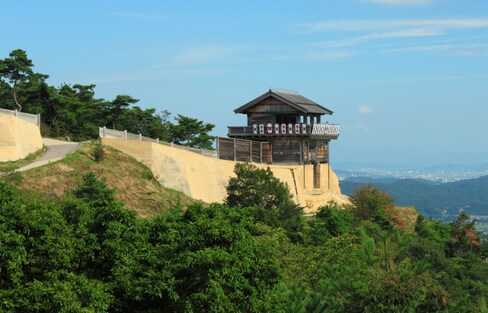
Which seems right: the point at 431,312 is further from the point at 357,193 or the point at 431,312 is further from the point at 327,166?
the point at 327,166

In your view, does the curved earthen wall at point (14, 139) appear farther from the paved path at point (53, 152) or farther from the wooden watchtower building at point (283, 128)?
the wooden watchtower building at point (283, 128)

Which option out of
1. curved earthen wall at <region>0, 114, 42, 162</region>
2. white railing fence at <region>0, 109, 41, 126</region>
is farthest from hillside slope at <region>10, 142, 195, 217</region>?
white railing fence at <region>0, 109, 41, 126</region>

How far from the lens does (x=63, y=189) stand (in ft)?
137

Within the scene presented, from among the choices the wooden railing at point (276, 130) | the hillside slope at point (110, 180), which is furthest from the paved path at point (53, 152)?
the wooden railing at point (276, 130)

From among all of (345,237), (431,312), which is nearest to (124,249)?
(431,312)

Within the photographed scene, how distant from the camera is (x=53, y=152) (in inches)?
1935

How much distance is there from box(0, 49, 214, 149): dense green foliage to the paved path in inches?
306

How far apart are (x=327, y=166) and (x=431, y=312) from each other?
4248 centimetres

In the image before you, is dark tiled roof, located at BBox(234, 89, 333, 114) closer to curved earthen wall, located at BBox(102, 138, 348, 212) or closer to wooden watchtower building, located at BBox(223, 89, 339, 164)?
wooden watchtower building, located at BBox(223, 89, 339, 164)

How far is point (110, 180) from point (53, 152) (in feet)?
18.7

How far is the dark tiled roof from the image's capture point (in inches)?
2492

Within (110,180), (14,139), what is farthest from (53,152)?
(110,180)

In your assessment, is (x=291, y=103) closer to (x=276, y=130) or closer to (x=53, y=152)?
(x=276, y=130)

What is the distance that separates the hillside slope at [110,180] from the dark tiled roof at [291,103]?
16068 millimetres
